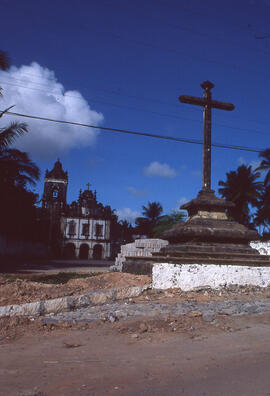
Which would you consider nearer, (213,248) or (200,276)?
(200,276)

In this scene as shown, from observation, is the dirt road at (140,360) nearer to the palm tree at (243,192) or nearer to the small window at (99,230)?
the palm tree at (243,192)

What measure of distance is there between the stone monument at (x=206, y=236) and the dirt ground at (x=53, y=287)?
86 centimetres

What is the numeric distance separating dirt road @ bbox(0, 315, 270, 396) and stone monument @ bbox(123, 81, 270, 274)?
2771 millimetres

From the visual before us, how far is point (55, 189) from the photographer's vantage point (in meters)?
49.7

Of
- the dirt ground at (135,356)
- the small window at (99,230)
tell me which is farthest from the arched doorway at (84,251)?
the dirt ground at (135,356)

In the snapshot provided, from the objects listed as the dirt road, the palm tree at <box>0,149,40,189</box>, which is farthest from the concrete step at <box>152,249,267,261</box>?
the palm tree at <box>0,149,40,189</box>

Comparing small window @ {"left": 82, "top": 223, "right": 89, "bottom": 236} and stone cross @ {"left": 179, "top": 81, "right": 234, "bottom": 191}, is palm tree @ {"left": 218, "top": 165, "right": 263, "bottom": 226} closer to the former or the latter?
small window @ {"left": 82, "top": 223, "right": 89, "bottom": 236}

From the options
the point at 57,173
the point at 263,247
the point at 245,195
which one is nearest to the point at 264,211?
the point at 245,195

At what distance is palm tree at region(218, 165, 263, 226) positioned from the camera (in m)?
35.5

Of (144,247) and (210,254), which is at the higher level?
(144,247)

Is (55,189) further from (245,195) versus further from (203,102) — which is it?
(203,102)

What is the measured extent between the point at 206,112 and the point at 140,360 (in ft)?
25.6

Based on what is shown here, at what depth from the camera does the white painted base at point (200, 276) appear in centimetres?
688

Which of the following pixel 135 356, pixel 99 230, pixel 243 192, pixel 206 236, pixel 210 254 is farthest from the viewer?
pixel 99 230
